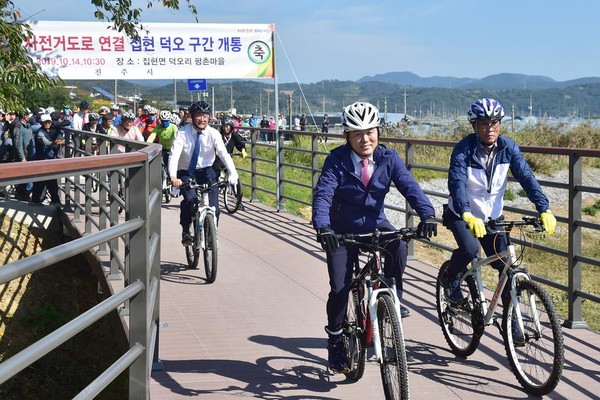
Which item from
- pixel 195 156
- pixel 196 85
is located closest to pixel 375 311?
pixel 195 156

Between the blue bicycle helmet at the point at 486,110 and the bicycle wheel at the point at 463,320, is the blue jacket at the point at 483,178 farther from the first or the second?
the bicycle wheel at the point at 463,320

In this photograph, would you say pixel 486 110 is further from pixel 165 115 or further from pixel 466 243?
pixel 165 115

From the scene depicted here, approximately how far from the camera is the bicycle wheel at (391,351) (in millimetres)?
5402

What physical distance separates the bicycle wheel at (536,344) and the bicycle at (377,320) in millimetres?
904

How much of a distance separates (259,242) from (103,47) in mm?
5674

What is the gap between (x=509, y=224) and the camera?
20.9 feet

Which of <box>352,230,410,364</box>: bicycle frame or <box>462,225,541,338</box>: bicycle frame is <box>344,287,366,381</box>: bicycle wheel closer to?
<box>352,230,410,364</box>: bicycle frame

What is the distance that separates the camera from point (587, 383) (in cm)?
652

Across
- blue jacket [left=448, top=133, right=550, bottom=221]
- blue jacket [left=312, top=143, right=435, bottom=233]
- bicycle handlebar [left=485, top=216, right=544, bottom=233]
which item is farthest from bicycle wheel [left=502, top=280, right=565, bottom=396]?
blue jacket [left=312, top=143, right=435, bottom=233]

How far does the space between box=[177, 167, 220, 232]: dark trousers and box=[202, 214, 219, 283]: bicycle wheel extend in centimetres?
37

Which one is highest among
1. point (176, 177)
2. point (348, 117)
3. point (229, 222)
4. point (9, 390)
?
point (348, 117)

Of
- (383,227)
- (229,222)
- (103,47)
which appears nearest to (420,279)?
(383,227)

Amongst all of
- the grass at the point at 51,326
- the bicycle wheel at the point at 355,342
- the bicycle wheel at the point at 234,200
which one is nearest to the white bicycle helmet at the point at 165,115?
the bicycle wheel at the point at 234,200

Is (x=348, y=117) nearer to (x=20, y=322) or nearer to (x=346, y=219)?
(x=346, y=219)
